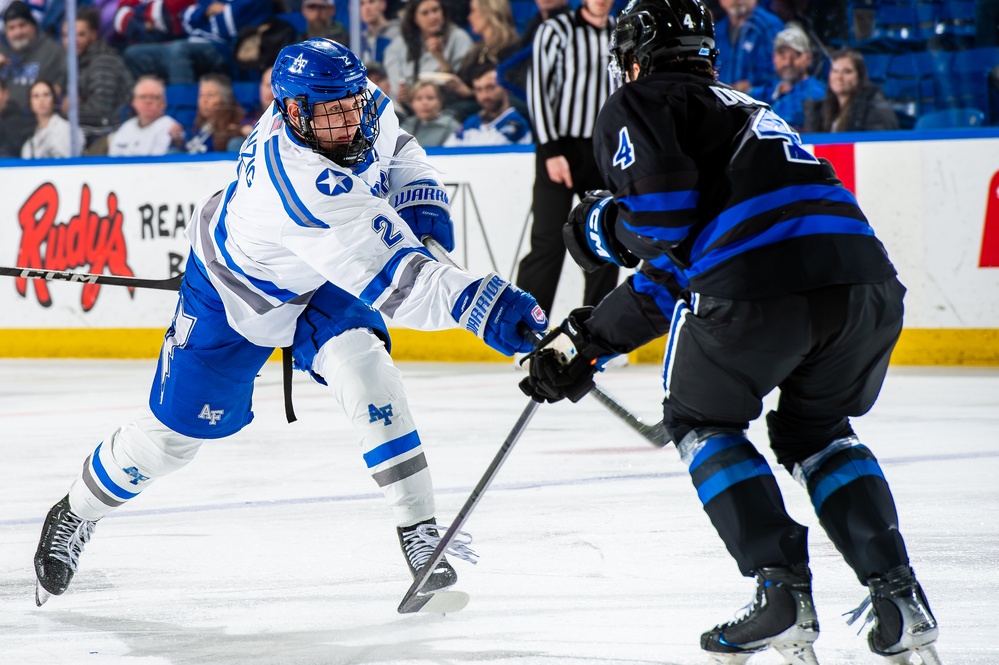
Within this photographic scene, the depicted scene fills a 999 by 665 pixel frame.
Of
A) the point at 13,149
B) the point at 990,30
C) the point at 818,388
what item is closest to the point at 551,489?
the point at 818,388

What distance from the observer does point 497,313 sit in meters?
2.09

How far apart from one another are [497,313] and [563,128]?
352cm

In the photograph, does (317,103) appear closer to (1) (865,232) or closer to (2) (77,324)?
(1) (865,232)

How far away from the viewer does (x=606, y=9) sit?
548 cm

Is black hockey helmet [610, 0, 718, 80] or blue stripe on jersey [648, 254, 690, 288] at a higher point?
black hockey helmet [610, 0, 718, 80]

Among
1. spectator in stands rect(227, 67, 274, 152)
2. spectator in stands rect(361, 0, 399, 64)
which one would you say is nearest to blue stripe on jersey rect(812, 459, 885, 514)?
spectator in stands rect(361, 0, 399, 64)

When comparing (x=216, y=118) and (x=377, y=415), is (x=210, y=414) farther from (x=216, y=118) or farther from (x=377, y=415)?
(x=216, y=118)

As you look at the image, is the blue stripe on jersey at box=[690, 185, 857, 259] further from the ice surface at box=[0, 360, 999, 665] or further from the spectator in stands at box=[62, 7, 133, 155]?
the spectator in stands at box=[62, 7, 133, 155]

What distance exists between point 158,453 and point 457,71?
4362mm

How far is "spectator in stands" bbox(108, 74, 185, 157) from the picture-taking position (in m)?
6.88

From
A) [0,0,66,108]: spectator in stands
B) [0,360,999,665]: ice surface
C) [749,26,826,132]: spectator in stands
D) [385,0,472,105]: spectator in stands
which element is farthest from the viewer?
[0,0,66,108]: spectator in stands

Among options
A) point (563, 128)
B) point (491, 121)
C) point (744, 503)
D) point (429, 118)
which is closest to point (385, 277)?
point (744, 503)

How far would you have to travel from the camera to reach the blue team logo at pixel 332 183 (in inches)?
84.4

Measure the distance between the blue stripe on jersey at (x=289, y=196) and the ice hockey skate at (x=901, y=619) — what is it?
3.39 ft
